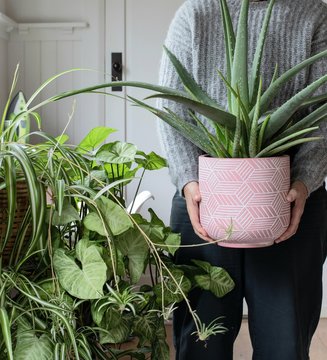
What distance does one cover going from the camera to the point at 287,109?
1.05m

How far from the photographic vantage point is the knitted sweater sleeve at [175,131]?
4.08 feet

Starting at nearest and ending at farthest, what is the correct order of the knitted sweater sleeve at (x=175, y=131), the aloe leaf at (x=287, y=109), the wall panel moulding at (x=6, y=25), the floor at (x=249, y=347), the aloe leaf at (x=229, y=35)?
the aloe leaf at (x=287, y=109), the aloe leaf at (x=229, y=35), the knitted sweater sleeve at (x=175, y=131), the floor at (x=249, y=347), the wall panel moulding at (x=6, y=25)

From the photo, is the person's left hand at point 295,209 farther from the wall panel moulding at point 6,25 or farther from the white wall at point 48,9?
the white wall at point 48,9

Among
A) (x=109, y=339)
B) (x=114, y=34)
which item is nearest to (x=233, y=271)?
(x=109, y=339)

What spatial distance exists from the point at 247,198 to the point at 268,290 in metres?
0.33

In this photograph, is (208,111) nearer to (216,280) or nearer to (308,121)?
(308,121)

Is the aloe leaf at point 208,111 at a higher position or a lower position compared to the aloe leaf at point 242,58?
lower

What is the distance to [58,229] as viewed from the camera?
3.59 ft

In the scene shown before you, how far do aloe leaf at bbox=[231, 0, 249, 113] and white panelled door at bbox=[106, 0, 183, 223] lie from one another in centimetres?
189

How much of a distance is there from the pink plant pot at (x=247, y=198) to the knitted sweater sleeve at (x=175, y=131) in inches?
5.4

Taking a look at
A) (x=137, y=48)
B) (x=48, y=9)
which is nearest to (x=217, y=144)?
(x=137, y=48)

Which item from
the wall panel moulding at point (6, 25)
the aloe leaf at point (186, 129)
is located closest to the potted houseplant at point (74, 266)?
the aloe leaf at point (186, 129)

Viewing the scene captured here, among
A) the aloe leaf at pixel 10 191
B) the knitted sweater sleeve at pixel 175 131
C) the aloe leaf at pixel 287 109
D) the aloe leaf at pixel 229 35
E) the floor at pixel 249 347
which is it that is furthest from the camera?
the floor at pixel 249 347

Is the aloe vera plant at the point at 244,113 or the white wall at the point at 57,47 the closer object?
the aloe vera plant at the point at 244,113
